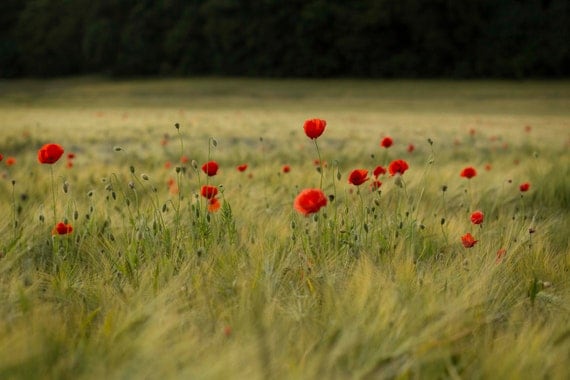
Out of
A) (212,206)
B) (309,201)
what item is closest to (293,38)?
(212,206)

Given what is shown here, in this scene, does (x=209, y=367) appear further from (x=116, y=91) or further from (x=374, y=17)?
(x=374, y=17)

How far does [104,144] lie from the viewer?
7.46 m

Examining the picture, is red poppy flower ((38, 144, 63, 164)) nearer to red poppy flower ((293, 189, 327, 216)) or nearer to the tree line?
red poppy flower ((293, 189, 327, 216))

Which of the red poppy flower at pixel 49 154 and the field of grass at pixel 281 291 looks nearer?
the field of grass at pixel 281 291

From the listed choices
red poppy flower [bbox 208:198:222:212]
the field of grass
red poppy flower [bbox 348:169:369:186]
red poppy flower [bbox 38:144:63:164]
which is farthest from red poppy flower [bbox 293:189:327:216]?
red poppy flower [bbox 38:144:63:164]

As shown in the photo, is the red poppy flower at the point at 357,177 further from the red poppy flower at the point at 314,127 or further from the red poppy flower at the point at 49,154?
the red poppy flower at the point at 49,154

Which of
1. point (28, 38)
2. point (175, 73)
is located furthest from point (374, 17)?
point (28, 38)

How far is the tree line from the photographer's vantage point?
27.8 m

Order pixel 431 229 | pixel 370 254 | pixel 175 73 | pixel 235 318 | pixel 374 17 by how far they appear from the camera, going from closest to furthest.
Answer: pixel 235 318, pixel 370 254, pixel 431 229, pixel 374 17, pixel 175 73

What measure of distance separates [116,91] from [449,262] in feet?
84.6

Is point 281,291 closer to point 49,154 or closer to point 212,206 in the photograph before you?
point 212,206

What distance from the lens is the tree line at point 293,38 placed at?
27.8 m

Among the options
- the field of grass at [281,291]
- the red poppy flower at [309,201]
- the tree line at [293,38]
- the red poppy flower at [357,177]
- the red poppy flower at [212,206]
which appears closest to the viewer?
the field of grass at [281,291]

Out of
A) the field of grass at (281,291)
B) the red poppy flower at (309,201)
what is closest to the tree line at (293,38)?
the field of grass at (281,291)
